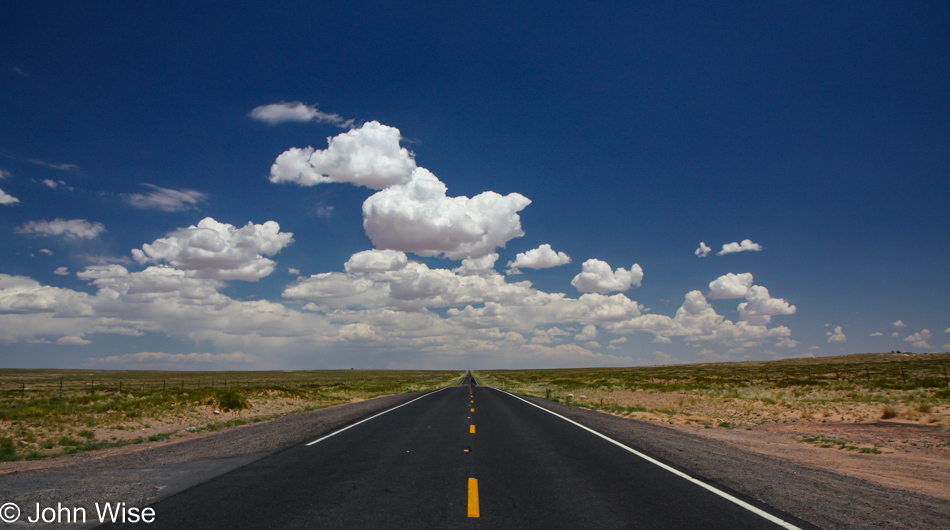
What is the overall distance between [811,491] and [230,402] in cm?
3048

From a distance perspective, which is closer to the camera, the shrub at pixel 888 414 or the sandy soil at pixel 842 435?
the sandy soil at pixel 842 435

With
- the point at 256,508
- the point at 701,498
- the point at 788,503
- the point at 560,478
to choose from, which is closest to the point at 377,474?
the point at 256,508

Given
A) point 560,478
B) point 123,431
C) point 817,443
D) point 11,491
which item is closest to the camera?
point 11,491

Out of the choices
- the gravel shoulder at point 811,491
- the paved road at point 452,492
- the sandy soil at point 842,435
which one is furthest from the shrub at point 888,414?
the paved road at point 452,492

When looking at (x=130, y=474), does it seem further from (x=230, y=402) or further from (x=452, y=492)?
(x=230, y=402)

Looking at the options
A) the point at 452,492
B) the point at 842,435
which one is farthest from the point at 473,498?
the point at 842,435

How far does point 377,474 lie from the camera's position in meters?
8.12

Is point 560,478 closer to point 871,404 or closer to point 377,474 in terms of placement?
point 377,474

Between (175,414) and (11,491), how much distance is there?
20186 mm

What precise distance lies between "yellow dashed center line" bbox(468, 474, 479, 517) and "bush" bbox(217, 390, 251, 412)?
85.3 ft

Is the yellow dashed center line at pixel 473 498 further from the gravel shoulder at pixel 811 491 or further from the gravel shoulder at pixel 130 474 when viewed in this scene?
the gravel shoulder at pixel 130 474

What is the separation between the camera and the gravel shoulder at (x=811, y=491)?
239 inches

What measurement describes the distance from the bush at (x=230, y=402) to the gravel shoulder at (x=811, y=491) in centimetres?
2583

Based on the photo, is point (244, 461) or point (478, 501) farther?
point (244, 461)
